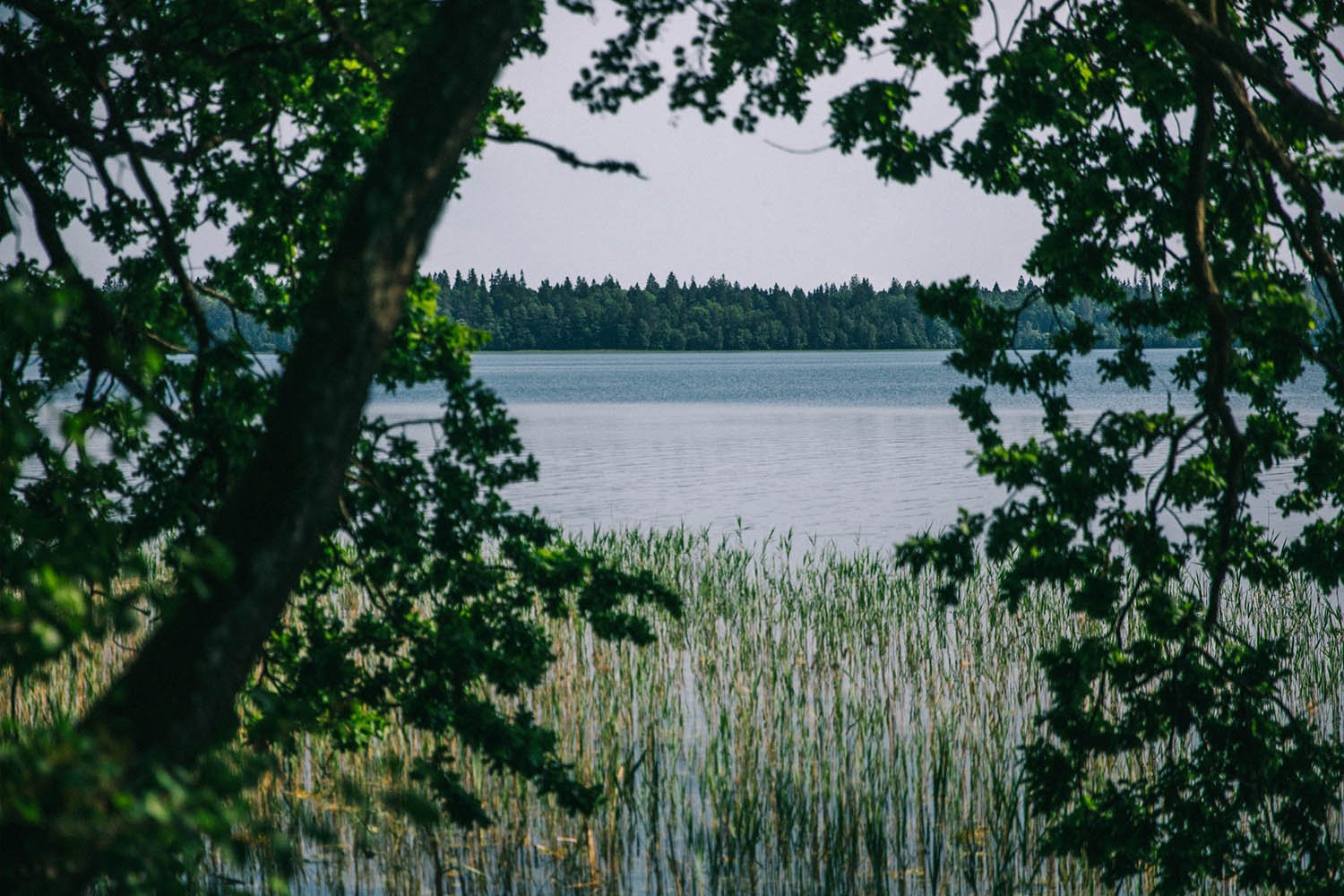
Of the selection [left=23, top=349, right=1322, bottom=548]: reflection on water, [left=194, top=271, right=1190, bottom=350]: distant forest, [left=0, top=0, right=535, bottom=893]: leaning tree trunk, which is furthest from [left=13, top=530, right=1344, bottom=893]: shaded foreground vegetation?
[left=194, top=271, right=1190, bottom=350]: distant forest

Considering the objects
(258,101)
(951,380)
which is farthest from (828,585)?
(951,380)

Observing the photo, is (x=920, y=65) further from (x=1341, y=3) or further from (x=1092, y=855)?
(x=1092, y=855)

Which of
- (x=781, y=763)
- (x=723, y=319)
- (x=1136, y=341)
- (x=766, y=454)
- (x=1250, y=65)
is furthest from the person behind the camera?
(x=723, y=319)

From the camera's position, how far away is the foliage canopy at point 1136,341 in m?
4.64

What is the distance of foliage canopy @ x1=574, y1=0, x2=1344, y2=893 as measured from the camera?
4645 millimetres

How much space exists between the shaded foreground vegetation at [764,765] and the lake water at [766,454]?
272 centimetres

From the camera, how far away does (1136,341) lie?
499cm

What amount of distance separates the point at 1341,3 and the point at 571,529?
1296 cm

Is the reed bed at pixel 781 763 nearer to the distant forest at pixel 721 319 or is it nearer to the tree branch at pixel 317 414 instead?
the tree branch at pixel 317 414

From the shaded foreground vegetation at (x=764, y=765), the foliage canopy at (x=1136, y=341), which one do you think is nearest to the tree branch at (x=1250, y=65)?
the foliage canopy at (x=1136, y=341)

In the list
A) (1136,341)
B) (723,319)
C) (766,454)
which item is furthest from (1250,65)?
(723,319)

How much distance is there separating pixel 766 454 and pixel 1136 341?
79.6 feet

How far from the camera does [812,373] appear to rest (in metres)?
83.4

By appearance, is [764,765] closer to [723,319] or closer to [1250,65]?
[1250,65]
